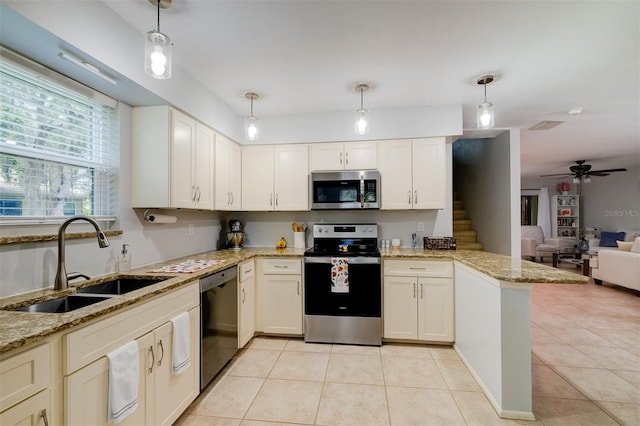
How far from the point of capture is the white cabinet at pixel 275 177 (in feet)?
10.9

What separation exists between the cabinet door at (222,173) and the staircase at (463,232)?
332cm

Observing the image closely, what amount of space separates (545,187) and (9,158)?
11736 millimetres

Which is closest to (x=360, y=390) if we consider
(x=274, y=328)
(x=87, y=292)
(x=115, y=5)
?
(x=274, y=328)

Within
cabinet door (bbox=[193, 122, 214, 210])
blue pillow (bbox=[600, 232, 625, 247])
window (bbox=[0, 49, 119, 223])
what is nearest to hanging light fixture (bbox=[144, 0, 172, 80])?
window (bbox=[0, 49, 119, 223])

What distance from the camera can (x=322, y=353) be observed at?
2697 mm

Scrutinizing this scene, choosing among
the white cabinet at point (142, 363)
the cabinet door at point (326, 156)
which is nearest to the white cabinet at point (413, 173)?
the cabinet door at point (326, 156)

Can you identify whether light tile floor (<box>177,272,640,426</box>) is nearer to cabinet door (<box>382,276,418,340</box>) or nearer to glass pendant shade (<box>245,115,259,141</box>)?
cabinet door (<box>382,276,418,340</box>)

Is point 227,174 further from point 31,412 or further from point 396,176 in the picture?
point 31,412

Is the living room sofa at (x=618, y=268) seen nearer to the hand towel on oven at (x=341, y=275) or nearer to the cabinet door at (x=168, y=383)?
the hand towel on oven at (x=341, y=275)

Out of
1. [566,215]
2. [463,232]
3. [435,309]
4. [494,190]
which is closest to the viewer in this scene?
[435,309]

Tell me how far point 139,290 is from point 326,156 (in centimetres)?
229

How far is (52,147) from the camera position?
1.72m

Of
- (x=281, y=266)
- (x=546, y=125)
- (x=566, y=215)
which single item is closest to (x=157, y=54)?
(x=281, y=266)

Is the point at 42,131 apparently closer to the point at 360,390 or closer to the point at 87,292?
the point at 87,292
